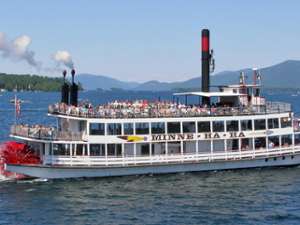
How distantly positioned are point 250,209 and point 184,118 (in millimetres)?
11281

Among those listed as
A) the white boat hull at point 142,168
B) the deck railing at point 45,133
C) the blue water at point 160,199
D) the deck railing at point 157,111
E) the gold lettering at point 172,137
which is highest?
the deck railing at point 157,111

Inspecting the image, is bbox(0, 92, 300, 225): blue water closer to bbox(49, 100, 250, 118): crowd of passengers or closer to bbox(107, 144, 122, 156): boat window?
bbox(107, 144, 122, 156): boat window

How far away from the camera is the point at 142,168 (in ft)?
132

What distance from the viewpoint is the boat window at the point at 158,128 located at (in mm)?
41375

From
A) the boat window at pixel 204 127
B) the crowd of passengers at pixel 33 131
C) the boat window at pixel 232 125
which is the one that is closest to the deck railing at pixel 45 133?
the crowd of passengers at pixel 33 131

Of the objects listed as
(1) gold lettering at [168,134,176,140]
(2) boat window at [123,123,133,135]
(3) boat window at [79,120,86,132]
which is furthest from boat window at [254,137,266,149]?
(3) boat window at [79,120,86,132]

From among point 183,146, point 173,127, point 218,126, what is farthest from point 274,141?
point 173,127

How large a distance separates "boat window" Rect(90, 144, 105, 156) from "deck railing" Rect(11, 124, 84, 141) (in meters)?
1.04

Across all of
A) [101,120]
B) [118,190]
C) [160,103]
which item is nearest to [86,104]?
[101,120]

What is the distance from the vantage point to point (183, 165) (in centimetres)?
4119

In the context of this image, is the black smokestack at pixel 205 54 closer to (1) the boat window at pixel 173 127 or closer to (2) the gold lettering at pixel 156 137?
(1) the boat window at pixel 173 127

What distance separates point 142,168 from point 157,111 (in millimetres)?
4131

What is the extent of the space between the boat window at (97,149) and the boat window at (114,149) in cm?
43

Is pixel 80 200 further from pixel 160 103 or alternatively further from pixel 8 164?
pixel 160 103
